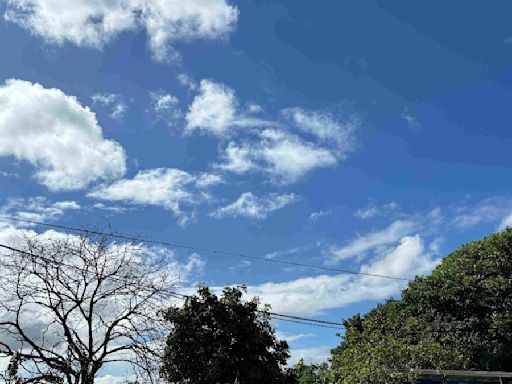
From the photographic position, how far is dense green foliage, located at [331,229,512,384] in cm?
2509

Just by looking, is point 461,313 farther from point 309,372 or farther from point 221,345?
point 221,345

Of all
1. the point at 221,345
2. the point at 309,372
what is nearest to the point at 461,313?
the point at 309,372

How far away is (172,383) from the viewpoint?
1514cm

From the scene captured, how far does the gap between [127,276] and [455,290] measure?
58.5ft

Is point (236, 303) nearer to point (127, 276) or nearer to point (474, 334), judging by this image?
point (127, 276)

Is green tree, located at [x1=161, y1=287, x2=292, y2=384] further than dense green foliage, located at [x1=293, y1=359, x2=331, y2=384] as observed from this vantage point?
No

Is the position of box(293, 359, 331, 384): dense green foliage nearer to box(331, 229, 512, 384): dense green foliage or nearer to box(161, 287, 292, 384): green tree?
box(331, 229, 512, 384): dense green foliage

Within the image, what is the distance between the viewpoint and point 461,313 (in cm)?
2697

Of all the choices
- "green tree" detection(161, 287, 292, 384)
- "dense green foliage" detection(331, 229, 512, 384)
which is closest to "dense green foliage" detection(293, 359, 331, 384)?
"dense green foliage" detection(331, 229, 512, 384)

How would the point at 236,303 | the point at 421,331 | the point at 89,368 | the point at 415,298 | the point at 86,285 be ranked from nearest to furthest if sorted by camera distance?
the point at 89,368 → the point at 86,285 → the point at 236,303 → the point at 421,331 → the point at 415,298

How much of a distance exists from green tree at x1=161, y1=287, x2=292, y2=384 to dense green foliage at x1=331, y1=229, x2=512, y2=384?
6.78 metres

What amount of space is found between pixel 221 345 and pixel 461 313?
15910 mm

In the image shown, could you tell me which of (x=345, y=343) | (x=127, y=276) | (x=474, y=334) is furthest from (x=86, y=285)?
(x=474, y=334)

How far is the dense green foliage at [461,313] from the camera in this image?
25.1 m
